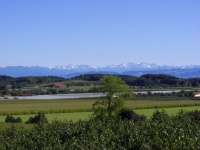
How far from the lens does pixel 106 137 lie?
32.4 meters

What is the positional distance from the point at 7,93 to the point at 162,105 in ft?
234

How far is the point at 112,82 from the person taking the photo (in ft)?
223

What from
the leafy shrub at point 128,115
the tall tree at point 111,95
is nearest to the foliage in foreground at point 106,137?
the leafy shrub at point 128,115

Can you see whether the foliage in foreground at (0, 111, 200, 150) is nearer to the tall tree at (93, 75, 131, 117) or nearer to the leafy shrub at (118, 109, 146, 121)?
the leafy shrub at (118, 109, 146, 121)

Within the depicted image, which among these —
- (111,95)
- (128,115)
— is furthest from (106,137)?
(111,95)

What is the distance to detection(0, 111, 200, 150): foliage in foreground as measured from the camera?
25875mm

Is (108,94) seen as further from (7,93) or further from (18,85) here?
(18,85)

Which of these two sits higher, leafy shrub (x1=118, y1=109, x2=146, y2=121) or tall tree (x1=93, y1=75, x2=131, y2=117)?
tall tree (x1=93, y1=75, x2=131, y2=117)

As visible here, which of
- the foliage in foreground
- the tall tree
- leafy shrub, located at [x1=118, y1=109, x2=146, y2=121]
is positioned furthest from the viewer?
the tall tree

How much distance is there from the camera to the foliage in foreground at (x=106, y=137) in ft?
84.9

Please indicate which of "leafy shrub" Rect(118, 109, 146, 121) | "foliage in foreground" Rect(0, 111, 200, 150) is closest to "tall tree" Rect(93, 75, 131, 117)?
"leafy shrub" Rect(118, 109, 146, 121)

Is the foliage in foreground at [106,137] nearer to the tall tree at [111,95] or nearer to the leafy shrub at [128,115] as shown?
the leafy shrub at [128,115]

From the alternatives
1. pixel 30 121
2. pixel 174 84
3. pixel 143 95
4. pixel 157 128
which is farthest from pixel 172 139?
pixel 174 84

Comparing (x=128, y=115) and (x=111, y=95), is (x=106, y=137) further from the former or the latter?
(x=111, y=95)
